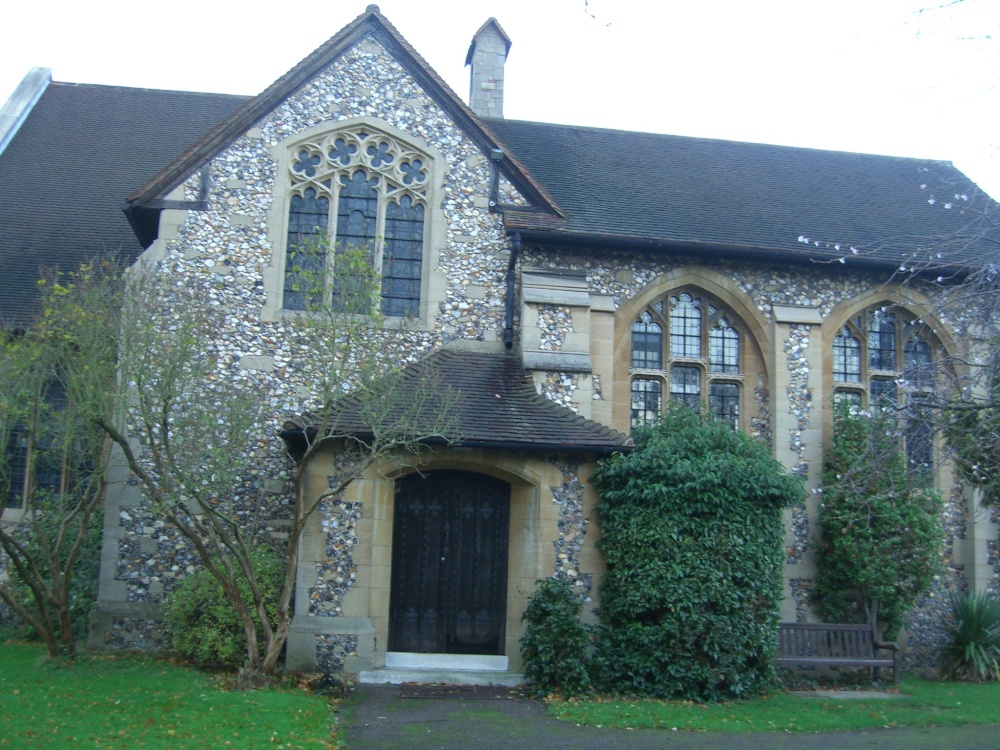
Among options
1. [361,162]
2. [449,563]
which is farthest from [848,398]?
[361,162]

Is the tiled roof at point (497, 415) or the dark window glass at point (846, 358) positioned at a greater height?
the dark window glass at point (846, 358)

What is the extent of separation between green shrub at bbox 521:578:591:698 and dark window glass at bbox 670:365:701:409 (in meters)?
5.19

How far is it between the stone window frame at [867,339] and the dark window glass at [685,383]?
2135 millimetres

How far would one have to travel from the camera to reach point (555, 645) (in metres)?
11.6

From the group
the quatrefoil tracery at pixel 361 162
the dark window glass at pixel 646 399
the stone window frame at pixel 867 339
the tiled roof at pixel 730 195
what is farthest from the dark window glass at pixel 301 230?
the stone window frame at pixel 867 339

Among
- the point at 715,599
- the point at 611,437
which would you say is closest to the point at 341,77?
the point at 611,437

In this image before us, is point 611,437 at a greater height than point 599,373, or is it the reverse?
point 599,373

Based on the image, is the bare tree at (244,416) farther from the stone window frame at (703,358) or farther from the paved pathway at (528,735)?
the stone window frame at (703,358)

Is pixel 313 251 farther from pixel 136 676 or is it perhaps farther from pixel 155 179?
pixel 136 676

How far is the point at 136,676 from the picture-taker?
11.1 metres

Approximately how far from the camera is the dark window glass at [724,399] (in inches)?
635

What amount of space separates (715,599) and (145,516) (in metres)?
7.72

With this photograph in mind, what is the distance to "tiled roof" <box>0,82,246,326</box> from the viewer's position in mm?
16875

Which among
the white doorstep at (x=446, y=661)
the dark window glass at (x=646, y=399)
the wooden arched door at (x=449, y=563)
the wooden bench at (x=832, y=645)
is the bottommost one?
the white doorstep at (x=446, y=661)
